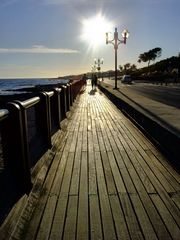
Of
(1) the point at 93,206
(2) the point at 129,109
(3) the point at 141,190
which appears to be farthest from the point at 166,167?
(2) the point at 129,109

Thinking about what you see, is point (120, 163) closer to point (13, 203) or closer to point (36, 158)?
point (36, 158)

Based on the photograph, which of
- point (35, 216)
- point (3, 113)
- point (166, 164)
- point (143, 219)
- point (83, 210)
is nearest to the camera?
point (3, 113)

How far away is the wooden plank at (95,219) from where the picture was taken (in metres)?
3.64

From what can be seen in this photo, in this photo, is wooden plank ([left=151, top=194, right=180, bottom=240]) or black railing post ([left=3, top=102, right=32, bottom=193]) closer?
wooden plank ([left=151, top=194, right=180, bottom=240])

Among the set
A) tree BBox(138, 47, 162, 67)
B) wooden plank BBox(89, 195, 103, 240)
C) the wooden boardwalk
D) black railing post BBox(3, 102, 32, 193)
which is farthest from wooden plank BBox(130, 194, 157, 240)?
tree BBox(138, 47, 162, 67)

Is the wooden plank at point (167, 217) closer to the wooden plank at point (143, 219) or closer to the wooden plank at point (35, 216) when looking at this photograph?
the wooden plank at point (143, 219)

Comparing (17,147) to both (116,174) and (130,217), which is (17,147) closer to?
(130,217)

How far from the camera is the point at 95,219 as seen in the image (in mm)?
4035

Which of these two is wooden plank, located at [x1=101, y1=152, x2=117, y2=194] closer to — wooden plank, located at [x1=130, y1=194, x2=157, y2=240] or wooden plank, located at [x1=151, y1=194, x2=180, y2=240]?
wooden plank, located at [x1=130, y1=194, x2=157, y2=240]

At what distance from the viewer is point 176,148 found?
6609mm

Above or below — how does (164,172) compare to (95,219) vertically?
below

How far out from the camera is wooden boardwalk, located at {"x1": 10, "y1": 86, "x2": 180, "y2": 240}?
3742 millimetres

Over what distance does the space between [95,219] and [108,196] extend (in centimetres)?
76

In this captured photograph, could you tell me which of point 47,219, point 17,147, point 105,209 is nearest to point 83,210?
point 105,209
